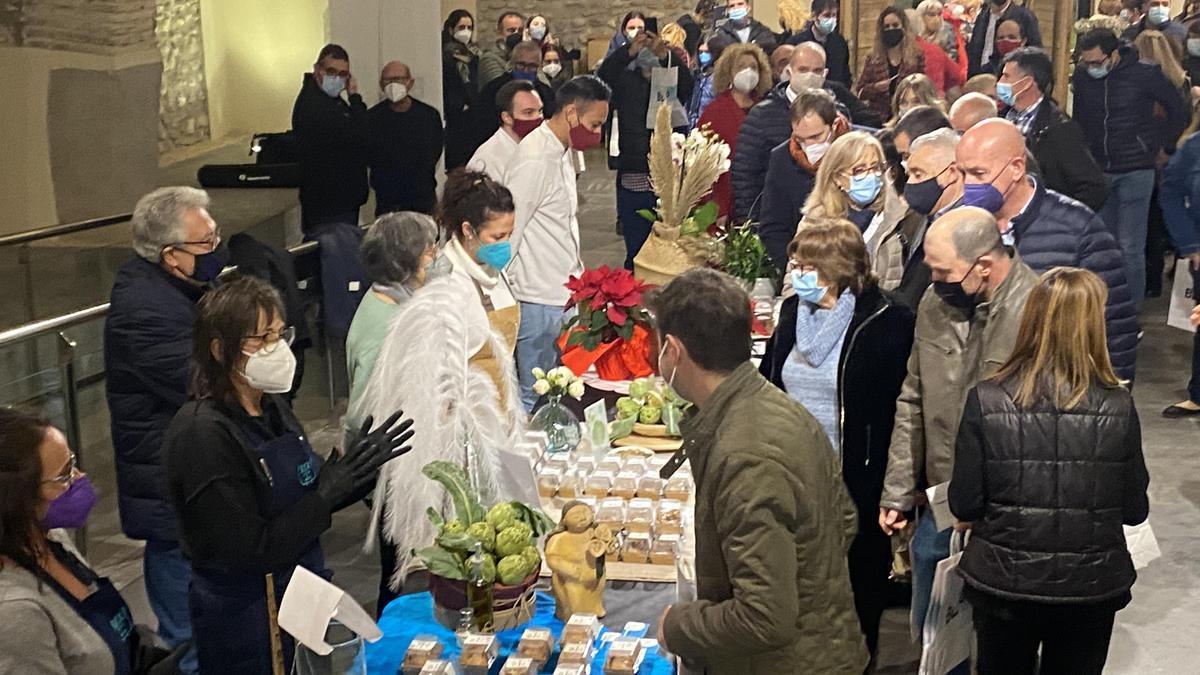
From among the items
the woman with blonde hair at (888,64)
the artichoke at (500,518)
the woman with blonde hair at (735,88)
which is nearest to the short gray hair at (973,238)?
the artichoke at (500,518)

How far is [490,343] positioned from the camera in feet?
12.6

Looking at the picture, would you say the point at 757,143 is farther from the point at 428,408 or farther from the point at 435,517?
the point at 435,517

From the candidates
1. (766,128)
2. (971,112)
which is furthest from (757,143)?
(971,112)

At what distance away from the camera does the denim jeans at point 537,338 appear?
18.5 ft

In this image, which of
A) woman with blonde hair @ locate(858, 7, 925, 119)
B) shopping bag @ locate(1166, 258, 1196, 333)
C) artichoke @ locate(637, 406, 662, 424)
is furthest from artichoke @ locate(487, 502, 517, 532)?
woman with blonde hair @ locate(858, 7, 925, 119)

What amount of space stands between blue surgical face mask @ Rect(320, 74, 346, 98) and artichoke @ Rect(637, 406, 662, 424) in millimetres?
4511

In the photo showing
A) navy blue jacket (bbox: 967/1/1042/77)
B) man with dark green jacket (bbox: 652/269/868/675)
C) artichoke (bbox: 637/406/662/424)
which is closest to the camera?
man with dark green jacket (bbox: 652/269/868/675)

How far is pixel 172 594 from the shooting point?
165 inches

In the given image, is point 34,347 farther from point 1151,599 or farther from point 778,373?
point 1151,599

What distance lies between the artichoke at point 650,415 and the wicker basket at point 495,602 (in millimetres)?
1203

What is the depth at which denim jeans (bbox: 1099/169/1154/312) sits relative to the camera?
27.6ft

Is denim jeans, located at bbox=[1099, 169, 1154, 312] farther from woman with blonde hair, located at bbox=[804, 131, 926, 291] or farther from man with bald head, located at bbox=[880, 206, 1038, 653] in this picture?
man with bald head, located at bbox=[880, 206, 1038, 653]

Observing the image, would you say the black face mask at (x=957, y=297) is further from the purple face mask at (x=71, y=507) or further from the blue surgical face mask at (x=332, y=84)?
the blue surgical face mask at (x=332, y=84)

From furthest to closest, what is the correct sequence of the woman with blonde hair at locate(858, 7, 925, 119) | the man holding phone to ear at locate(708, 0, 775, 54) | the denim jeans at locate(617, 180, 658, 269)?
the man holding phone to ear at locate(708, 0, 775, 54) < the woman with blonde hair at locate(858, 7, 925, 119) < the denim jeans at locate(617, 180, 658, 269)
